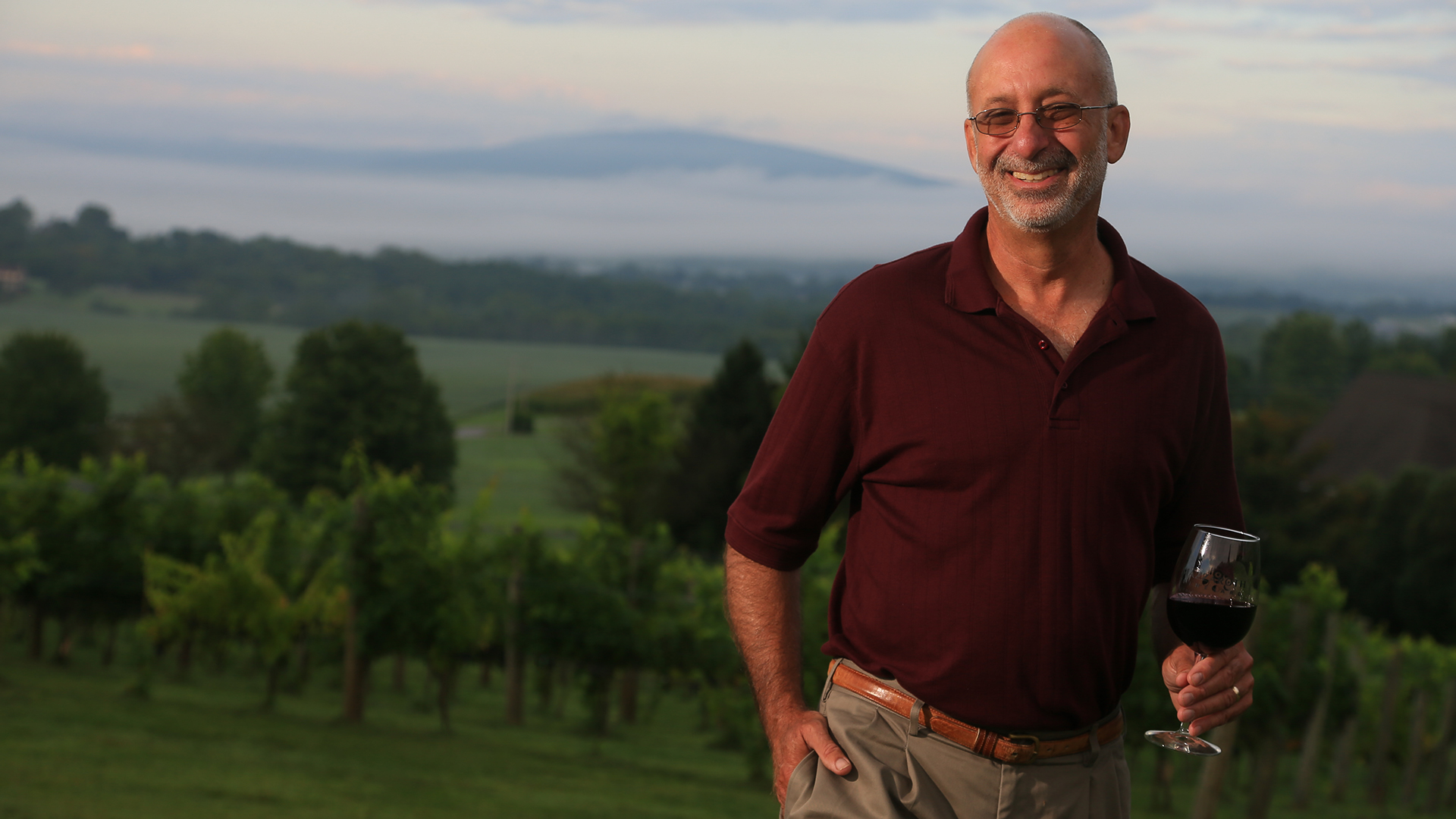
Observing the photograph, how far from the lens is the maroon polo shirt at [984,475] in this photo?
2.18 metres

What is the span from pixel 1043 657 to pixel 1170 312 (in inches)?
25.6

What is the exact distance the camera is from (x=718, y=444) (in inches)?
2203

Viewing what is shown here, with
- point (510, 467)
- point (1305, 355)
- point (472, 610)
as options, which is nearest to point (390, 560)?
point (472, 610)

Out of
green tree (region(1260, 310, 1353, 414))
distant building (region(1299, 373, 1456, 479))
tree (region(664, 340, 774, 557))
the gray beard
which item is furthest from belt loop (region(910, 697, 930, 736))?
green tree (region(1260, 310, 1353, 414))

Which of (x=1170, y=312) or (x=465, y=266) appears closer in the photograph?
(x=1170, y=312)

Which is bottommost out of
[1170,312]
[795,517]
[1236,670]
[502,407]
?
[502,407]

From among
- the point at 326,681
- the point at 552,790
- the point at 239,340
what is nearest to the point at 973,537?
the point at 552,790

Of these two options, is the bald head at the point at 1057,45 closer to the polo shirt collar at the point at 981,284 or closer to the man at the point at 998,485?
the man at the point at 998,485

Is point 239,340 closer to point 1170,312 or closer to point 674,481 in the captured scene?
point 674,481

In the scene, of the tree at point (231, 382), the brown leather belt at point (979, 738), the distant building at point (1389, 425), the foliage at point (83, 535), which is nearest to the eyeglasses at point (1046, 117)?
the brown leather belt at point (979, 738)

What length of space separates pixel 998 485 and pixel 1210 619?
465 millimetres

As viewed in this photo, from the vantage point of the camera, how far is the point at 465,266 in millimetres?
192625

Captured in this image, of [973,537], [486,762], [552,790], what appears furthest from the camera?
[486,762]

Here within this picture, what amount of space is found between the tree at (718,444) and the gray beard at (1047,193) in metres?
50.3
